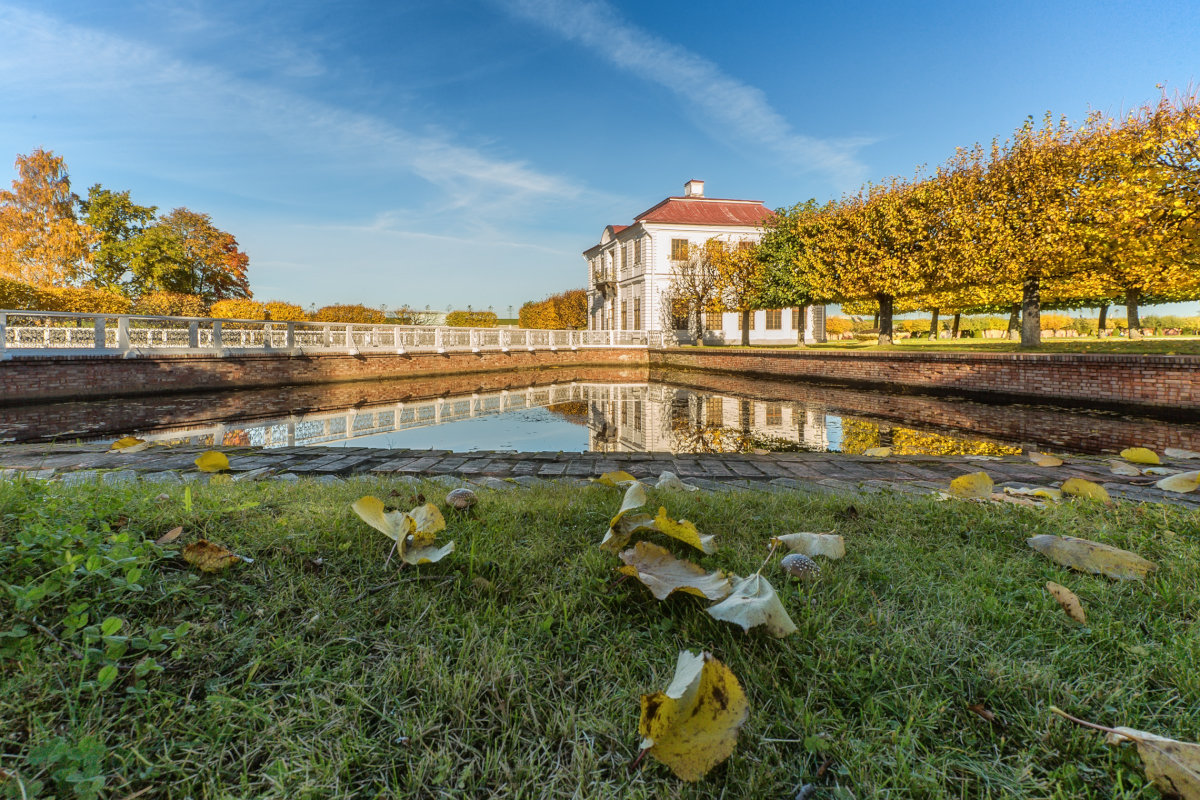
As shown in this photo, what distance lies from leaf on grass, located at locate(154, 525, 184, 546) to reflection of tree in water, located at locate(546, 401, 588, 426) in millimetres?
7665

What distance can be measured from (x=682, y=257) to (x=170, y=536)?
3206cm

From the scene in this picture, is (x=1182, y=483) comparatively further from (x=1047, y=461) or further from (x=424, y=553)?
(x=424, y=553)

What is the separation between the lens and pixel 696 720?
915mm

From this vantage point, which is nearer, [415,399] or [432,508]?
[432,508]

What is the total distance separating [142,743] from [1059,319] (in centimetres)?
6507

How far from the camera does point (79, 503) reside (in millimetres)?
1764

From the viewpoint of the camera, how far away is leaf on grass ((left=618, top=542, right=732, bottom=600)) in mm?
1287

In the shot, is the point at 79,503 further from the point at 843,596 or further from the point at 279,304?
the point at 279,304

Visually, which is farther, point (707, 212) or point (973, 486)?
point (707, 212)

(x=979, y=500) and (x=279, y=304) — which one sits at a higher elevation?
(x=279, y=304)

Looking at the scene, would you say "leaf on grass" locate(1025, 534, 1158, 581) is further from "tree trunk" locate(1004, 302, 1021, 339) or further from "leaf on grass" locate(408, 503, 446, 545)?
"tree trunk" locate(1004, 302, 1021, 339)

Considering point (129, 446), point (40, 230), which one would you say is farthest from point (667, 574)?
point (40, 230)

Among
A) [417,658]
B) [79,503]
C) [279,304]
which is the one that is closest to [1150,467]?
[417,658]

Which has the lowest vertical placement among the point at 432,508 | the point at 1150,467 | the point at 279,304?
the point at 1150,467
